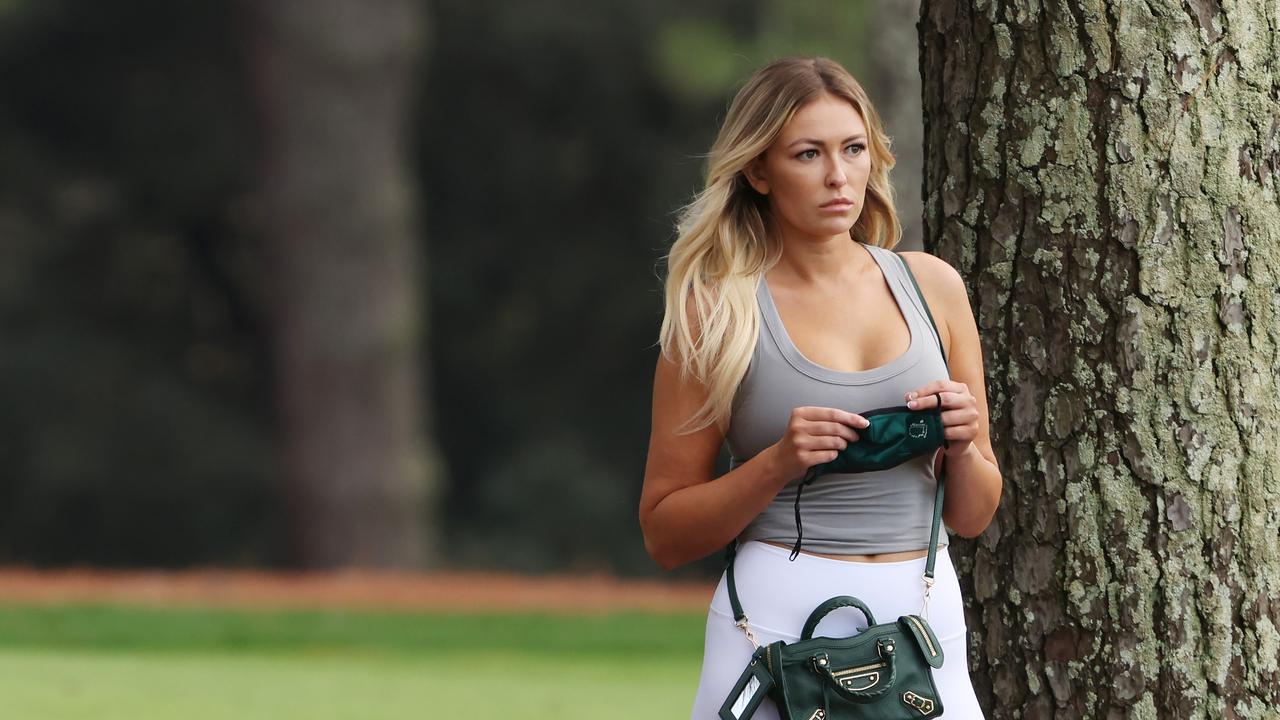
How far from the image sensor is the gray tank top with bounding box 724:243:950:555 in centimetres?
290

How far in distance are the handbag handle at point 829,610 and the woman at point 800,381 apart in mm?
25

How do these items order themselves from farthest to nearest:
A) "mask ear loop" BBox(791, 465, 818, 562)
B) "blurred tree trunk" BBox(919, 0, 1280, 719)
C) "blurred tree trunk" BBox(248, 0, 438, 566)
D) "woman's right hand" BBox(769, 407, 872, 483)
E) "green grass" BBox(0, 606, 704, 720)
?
1. "blurred tree trunk" BBox(248, 0, 438, 566)
2. "green grass" BBox(0, 606, 704, 720)
3. "blurred tree trunk" BBox(919, 0, 1280, 719)
4. "mask ear loop" BBox(791, 465, 818, 562)
5. "woman's right hand" BBox(769, 407, 872, 483)

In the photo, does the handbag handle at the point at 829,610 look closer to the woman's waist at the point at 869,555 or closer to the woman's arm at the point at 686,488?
the woman's waist at the point at 869,555

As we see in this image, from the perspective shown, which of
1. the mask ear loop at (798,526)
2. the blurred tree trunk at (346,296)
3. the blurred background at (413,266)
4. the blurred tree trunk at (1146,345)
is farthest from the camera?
the blurred background at (413,266)

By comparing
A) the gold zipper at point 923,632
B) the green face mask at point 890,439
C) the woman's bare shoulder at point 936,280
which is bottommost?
the gold zipper at point 923,632

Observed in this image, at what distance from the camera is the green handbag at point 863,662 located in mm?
2811

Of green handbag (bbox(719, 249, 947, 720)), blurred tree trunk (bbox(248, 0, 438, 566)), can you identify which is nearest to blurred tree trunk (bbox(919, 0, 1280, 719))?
green handbag (bbox(719, 249, 947, 720))

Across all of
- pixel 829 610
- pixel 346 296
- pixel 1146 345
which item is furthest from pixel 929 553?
pixel 346 296

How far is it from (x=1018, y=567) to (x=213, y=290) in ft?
60.0

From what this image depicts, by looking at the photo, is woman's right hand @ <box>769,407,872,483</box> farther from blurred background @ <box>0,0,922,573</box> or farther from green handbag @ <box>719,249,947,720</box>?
blurred background @ <box>0,0,922,573</box>

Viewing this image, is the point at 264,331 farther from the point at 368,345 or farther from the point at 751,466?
the point at 751,466

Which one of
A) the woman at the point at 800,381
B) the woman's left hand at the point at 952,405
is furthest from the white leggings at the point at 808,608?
the woman's left hand at the point at 952,405

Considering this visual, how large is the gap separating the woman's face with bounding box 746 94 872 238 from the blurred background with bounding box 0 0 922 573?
46.9 ft

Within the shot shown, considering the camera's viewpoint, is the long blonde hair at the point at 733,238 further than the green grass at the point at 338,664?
No
